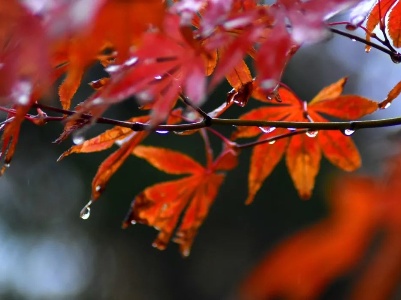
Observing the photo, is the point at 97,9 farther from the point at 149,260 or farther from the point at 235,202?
the point at 149,260

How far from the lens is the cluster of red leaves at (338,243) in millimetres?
319

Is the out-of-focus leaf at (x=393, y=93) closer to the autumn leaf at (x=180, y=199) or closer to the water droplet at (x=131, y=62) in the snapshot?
the autumn leaf at (x=180, y=199)

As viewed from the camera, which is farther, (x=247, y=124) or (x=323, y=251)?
(x=247, y=124)

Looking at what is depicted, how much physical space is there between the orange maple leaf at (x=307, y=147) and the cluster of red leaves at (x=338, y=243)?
43cm

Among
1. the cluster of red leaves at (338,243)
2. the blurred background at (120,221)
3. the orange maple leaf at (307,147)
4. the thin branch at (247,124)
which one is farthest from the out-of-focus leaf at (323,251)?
the blurred background at (120,221)

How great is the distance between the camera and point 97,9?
32 centimetres

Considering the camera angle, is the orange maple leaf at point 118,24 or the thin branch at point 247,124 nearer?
the orange maple leaf at point 118,24

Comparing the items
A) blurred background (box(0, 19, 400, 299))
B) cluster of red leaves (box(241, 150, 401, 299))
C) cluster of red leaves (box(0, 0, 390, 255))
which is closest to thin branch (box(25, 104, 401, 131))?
cluster of red leaves (box(0, 0, 390, 255))

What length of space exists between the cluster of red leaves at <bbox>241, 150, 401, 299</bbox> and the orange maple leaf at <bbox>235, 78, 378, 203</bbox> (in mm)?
434

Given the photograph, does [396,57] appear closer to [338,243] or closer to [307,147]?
[307,147]

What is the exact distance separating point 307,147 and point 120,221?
11.2ft

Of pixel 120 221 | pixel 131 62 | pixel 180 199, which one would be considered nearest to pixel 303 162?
→ pixel 180 199

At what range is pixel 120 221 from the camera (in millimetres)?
4164

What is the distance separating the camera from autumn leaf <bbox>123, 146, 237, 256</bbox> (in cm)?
82
